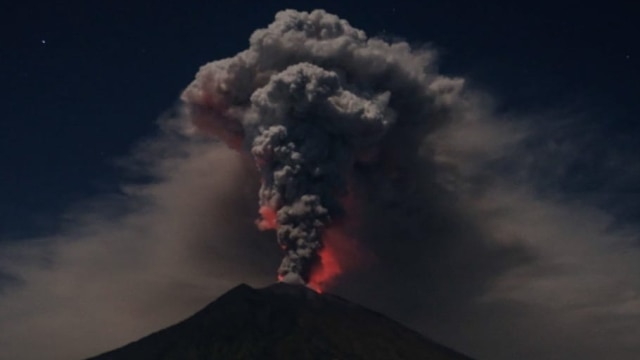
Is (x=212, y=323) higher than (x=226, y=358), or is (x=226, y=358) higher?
(x=212, y=323)

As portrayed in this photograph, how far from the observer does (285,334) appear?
477 ft

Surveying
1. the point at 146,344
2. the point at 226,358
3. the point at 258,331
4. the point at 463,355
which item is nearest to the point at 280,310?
the point at 258,331

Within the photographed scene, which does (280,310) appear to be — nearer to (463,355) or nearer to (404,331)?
(404,331)

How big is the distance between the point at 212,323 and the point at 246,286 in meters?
14.5

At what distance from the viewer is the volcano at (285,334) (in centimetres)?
14099

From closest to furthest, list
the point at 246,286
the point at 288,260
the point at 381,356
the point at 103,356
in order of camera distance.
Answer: the point at 288,260 < the point at 381,356 < the point at 103,356 < the point at 246,286

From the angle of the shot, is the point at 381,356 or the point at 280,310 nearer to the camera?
the point at 381,356

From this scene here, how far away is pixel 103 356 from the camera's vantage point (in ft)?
496

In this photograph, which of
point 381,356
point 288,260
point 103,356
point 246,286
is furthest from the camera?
point 246,286

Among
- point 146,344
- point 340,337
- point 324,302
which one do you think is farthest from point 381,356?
point 146,344

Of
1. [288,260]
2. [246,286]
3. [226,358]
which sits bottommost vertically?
[226,358]

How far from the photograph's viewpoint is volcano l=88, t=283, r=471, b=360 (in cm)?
14099

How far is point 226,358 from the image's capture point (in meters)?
140

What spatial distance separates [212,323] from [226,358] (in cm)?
1709
